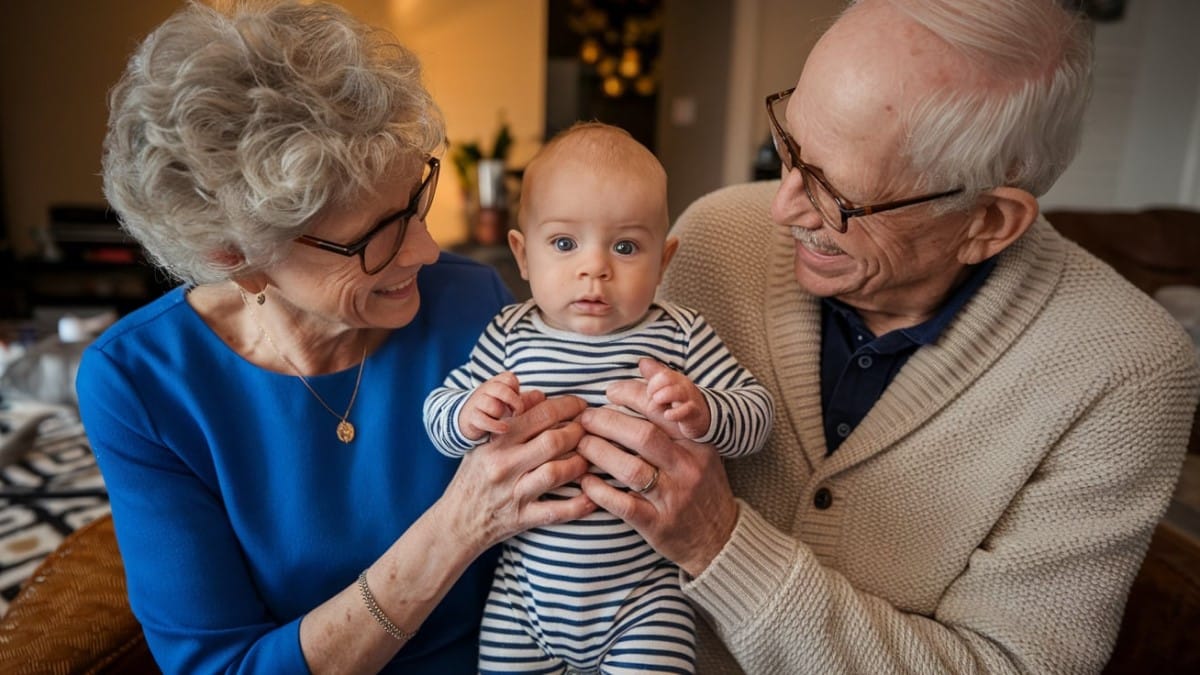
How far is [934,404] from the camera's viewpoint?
3.90 ft

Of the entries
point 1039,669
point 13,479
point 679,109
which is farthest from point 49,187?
point 1039,669

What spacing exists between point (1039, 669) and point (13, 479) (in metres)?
2.00

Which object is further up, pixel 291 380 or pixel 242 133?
pixel 242 133

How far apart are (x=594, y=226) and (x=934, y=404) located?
58 centimetres

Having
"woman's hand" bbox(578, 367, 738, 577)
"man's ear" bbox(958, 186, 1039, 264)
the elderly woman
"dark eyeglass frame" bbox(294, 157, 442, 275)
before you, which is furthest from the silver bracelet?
"man's ear" bbox(958, 186, 1039, 264)

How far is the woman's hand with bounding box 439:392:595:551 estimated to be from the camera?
104 cm

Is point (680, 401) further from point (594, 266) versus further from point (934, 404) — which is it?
point (934, 404)

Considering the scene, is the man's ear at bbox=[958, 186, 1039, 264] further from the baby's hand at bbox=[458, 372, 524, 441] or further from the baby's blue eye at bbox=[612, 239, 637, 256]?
the baby's hand at bbox=[458, 372, 524, 441]

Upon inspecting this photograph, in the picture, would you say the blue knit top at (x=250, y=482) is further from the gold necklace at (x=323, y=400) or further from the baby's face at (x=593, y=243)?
the baby's face at (x=593, y=243)

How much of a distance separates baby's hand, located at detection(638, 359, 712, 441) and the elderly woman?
0.45 ft

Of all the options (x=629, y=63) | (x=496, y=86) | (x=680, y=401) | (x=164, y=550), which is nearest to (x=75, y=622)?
(x=164, y=550)

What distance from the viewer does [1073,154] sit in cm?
116

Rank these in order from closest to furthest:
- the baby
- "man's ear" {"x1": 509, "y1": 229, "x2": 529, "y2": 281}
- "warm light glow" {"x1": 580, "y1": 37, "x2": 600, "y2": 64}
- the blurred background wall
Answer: the baby
"man's ear" {"x1": 509, "y1": 229, "x2": 529, "y2": 281}
the blurred background wall
"warm light glow" {"x1": 580, "y1": 37, "x2": 600, "y2": 64}

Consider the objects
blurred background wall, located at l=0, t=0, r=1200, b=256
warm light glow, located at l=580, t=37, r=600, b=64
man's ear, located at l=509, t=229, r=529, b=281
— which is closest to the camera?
man's ear, located at l=509, t=229, r=529, b=281
